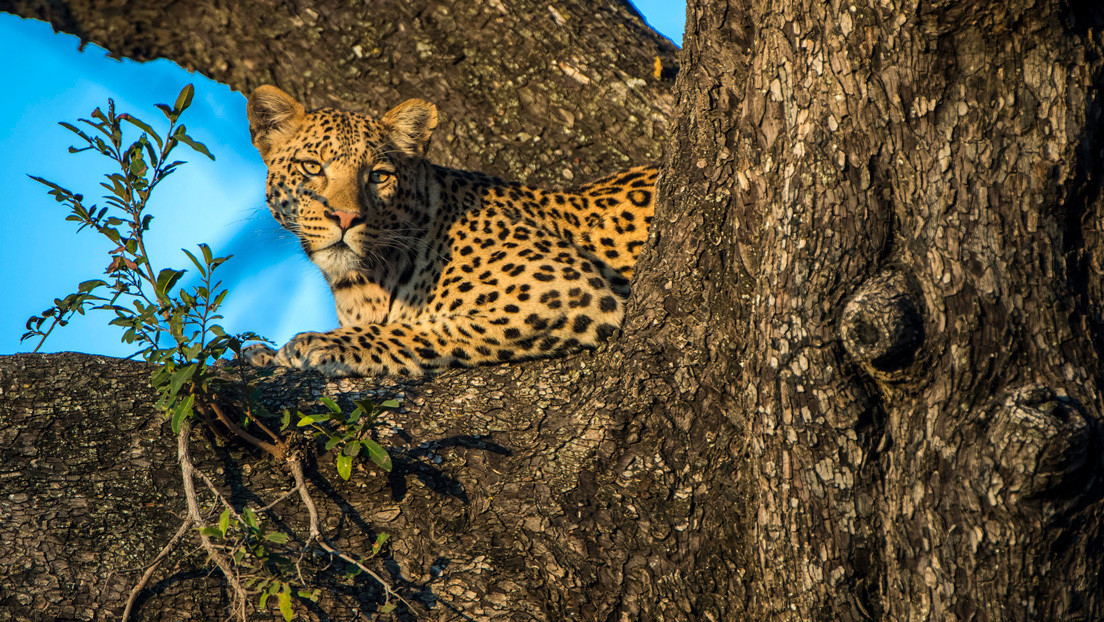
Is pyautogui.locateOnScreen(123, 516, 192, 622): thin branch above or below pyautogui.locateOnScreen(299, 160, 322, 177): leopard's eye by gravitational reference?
below

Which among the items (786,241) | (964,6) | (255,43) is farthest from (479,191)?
(964,6)

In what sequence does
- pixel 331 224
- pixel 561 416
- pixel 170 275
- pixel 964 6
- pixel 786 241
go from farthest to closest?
pixel 331 224 < pixel 561 416 < pixel 170 275 < pixel 786 241 < pixel 964 6

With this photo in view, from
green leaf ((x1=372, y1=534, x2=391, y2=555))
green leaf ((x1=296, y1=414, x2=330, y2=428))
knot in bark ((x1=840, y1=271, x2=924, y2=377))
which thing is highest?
knot in bark ((x1=840, y1=271, x2=924, y2=377))

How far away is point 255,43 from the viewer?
20.7 ft

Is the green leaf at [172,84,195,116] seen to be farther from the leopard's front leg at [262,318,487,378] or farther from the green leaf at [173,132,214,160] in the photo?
the leopard's front leg at [262,318,487,378]

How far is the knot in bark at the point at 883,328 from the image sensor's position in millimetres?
2633

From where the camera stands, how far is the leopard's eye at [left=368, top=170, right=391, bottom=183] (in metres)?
5.21

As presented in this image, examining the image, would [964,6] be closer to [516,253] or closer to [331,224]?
[516,253]

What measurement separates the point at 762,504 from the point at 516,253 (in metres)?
2.49

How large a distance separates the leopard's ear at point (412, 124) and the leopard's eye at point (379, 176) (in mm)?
197

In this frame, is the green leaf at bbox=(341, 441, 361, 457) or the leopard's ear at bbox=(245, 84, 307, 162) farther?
the leopard's ear at bbox=(245, 84, 307, 162)

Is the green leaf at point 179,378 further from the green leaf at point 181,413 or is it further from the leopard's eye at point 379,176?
the leopard's eye at point 379,176

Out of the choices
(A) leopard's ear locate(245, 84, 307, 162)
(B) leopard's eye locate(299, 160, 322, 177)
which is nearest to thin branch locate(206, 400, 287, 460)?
(B) leopard's eye locate(299, 160, 322, 177)

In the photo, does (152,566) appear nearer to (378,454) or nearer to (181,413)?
(181,413)
